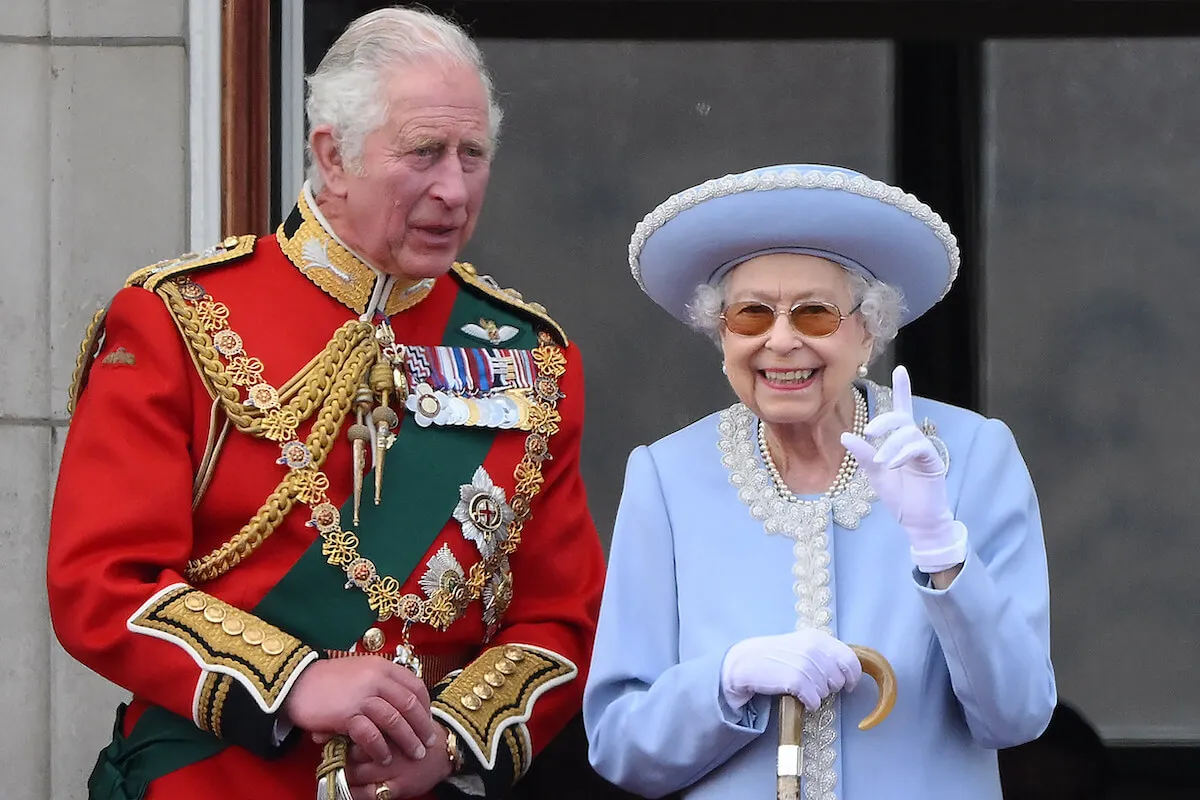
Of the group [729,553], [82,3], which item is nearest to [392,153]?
[729,553]

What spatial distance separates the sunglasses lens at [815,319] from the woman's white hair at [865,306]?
6 centimetres

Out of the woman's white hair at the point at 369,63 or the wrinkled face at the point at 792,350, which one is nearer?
the wrinkled face at the point at 792,350

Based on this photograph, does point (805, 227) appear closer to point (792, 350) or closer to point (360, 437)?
point (792, 350)

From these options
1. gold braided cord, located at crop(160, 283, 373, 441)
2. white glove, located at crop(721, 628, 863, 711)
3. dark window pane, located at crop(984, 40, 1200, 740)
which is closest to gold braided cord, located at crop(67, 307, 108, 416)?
gold braided cord, located at crop(160, 283, 373, 441)

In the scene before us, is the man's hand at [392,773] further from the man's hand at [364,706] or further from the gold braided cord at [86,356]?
the gold braided cord at [86,356]

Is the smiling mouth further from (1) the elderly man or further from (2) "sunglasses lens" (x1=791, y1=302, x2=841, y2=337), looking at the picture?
(1) the elderly man

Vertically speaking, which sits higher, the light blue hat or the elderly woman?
the light blue hat

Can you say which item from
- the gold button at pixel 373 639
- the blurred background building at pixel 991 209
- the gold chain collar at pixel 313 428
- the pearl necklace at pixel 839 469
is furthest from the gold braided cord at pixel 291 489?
the blurred background building at pixel 991 209

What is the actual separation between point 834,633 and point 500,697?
63 cm

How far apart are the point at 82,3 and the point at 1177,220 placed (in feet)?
7.20

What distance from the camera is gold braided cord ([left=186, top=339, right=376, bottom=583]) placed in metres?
3.37

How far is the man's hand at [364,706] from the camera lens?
3.21 metres

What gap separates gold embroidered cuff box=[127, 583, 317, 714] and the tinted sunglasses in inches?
31.0

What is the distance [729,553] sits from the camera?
3061 millimetres
